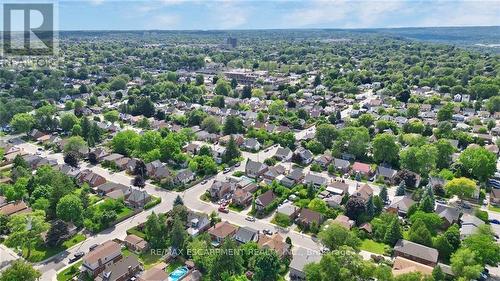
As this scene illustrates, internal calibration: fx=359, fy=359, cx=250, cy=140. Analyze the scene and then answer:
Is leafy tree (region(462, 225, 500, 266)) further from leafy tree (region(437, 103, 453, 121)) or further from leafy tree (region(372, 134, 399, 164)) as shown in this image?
leafy tree (region(437, 103, 453, 121))

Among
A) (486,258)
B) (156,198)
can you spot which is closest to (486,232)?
(486,258)

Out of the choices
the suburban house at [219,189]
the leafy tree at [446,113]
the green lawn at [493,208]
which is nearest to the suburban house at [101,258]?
the suburban house at [219,189]

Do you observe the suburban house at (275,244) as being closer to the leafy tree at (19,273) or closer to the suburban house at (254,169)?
the suburban house at (254,169)

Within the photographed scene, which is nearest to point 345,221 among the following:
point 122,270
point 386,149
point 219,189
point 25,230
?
point 219,189

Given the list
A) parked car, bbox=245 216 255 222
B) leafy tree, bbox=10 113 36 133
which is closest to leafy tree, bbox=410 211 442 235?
parked car, bbox=245 216 255 222

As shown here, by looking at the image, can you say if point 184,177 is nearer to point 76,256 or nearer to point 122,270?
point 76,256

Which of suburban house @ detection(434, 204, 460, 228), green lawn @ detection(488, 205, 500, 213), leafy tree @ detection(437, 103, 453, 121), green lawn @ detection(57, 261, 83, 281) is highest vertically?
leafy tree @ detection(437, 103, 453, 121)

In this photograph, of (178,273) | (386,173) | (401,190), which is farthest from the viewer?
(386,173)
